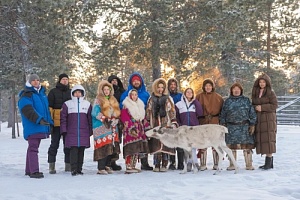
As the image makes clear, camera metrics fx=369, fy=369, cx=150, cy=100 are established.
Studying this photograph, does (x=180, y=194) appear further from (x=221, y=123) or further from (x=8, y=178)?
(x=8, y=178)

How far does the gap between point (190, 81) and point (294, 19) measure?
808 centimetres

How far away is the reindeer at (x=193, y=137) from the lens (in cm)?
716

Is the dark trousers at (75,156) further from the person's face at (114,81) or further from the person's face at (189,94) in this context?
the person's face at (189,94)

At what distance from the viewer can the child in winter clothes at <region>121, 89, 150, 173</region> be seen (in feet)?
24.7

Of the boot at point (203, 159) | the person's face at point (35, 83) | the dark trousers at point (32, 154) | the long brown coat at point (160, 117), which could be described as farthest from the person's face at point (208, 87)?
the dark trousers at point (32, 154)

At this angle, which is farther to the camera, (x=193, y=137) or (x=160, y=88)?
(x=160, y=88)

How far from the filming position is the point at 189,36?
13445mm

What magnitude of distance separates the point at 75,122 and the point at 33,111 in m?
0.86

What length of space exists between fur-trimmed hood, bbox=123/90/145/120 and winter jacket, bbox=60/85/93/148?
83cm

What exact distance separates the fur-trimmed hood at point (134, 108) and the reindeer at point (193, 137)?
43cm

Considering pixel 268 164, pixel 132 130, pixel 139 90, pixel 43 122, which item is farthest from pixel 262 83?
pixel 43 122

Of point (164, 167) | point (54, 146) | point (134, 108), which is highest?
point (134, 108)

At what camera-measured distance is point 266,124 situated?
7.62 meters

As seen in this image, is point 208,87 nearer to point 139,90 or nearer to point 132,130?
point 139,90
